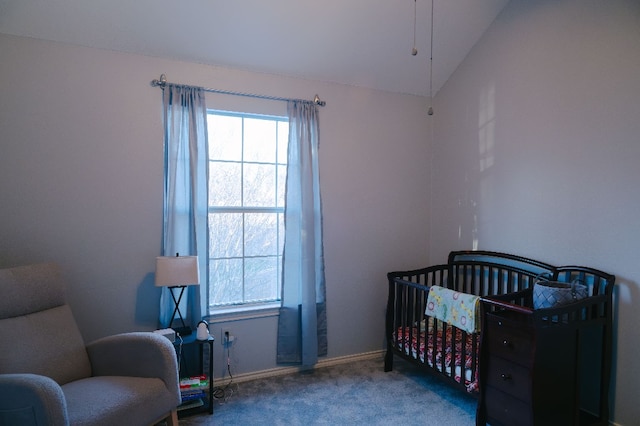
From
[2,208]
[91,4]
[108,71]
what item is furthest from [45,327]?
[91,4]

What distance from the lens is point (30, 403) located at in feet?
4.71

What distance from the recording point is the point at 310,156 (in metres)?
2.93

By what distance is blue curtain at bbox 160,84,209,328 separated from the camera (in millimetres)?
2539

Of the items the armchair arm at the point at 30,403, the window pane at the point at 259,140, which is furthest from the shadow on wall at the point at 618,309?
the armchair arm at the point at 30,403

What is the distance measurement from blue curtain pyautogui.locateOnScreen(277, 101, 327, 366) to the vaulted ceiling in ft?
1.41

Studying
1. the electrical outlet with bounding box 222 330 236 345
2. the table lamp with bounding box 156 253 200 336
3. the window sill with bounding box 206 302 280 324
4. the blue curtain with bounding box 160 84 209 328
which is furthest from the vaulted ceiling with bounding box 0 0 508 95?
the electrical outlet with bounding box 222 330 236 345

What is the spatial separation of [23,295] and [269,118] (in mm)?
1890

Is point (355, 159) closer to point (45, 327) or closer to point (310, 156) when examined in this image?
point (310, 156)

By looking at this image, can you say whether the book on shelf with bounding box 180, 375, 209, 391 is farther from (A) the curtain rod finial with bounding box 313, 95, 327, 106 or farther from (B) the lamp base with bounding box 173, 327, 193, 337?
(A) the curtain rod finial with bounding box 313, 95, 327, 106

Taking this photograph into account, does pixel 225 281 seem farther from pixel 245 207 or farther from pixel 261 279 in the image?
pixel 245 207

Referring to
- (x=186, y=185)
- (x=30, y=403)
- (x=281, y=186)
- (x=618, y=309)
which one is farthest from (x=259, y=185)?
(x=618, y=309)

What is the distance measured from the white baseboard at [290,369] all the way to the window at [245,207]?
19.7 inches

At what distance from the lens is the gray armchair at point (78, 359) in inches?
67.1

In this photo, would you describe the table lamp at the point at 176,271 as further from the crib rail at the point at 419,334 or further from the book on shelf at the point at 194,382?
the crib rail at the point at 419,334
